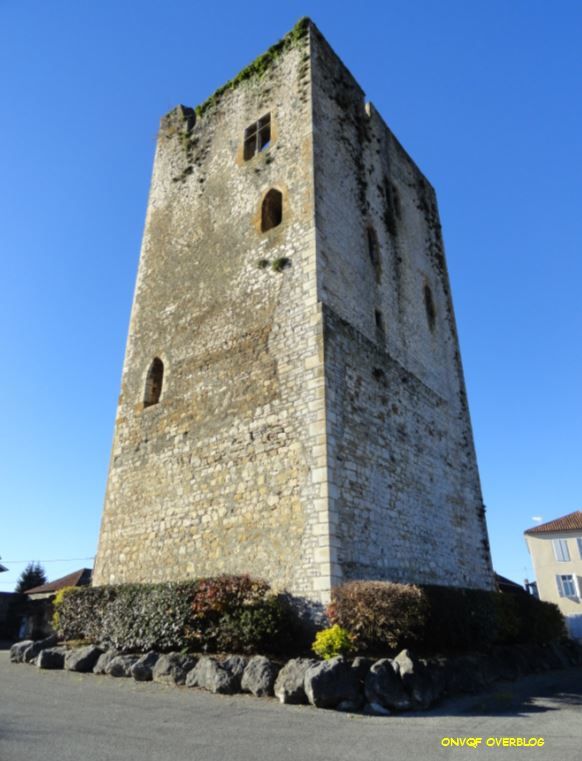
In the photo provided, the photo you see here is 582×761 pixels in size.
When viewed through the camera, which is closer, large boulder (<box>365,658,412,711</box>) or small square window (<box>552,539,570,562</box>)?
large boulder (<box>365,658,412,711</box>)

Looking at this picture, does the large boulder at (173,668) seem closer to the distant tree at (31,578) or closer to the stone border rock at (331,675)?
the stone border rock at (331,675)

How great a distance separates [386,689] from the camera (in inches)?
270

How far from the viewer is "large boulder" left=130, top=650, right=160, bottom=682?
8.69 meters

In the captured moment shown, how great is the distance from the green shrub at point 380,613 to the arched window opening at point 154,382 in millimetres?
8006

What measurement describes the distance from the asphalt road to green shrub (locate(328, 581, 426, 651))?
1255 mm

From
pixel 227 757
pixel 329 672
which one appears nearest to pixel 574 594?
pixel 329 672

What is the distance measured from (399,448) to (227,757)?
8.34 metres

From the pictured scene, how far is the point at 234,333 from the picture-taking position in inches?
514

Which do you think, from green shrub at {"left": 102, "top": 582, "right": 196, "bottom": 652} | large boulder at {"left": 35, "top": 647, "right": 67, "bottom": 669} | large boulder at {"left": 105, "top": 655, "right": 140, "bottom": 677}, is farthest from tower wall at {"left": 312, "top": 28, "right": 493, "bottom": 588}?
large boulder at {"left": 35, "top": 647, "right": 67, "bottom": 669}

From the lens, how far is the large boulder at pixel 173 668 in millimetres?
8277

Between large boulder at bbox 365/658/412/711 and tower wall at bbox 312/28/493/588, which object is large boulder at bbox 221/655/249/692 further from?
tower wall at bbox 312/28/493/588

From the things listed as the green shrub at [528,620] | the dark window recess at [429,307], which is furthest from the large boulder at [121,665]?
the dark window recess at [429,307]

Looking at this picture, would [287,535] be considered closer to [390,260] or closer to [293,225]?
[293,225]

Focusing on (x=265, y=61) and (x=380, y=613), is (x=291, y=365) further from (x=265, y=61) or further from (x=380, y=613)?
(x=265, y=61)
